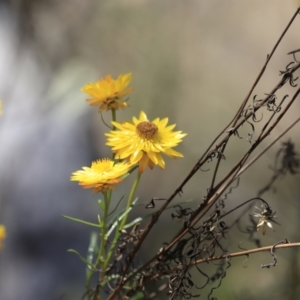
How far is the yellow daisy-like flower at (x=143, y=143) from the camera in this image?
461 millimetres

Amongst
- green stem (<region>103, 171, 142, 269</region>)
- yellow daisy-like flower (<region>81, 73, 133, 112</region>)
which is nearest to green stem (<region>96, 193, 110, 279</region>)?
green stem (<region>103, 171, 142, 269</region>)

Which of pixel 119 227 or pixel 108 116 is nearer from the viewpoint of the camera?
pixel 119 227

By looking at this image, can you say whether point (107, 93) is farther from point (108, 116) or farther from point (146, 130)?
point (108, 116)

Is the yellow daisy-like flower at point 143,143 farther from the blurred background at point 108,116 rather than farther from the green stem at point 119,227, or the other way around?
the blurred background at point 108,116

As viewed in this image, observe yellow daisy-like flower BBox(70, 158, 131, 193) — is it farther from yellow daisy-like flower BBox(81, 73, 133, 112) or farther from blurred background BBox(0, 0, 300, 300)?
blurred background BBox(0, 0, 300, 300)

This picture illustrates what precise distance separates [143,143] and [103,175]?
73 mm

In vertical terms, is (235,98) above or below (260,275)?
above

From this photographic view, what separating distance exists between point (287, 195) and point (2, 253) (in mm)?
738

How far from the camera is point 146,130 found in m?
0.47

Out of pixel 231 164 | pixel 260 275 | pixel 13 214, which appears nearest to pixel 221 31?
pixel 231 164

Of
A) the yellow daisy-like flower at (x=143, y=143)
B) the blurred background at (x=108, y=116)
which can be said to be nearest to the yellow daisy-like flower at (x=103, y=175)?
the yellow daisy-like flower at (x=143, y=143)

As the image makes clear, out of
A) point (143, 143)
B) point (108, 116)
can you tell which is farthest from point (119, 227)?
point (108, 116)

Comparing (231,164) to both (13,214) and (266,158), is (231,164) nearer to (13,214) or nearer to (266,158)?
(266,158)

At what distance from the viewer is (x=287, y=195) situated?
72 centimetres
